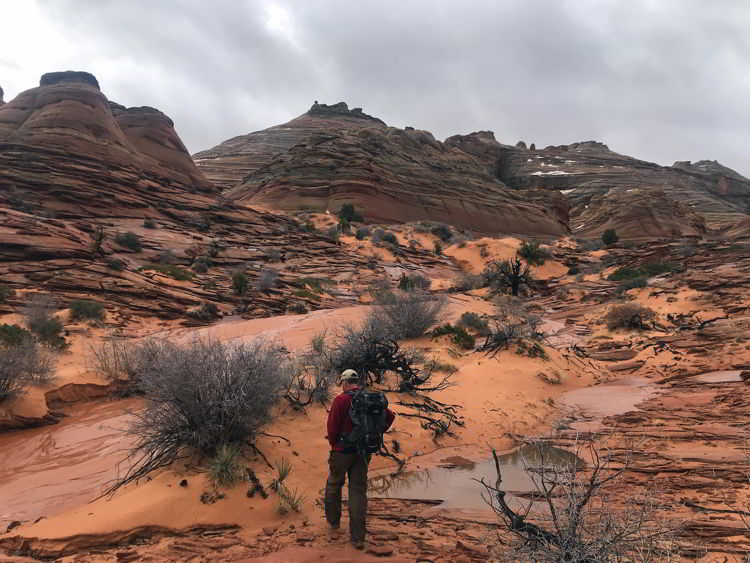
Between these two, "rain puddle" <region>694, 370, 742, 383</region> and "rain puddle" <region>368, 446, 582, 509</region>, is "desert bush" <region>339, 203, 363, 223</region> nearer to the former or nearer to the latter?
"rain puddle" <region>694, 370, 742, 383</region>

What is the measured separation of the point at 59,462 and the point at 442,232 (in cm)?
4128

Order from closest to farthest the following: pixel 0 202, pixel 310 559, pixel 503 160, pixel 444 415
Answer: pixel 310 559, pixel 444 415, pixel 0 202, pixel 503 160

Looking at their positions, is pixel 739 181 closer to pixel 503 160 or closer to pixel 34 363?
pixel 503 160

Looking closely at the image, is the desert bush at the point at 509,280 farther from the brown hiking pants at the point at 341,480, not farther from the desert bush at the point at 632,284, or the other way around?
the brown hiking pants at the point at 341,480

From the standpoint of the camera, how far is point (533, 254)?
1382 inches

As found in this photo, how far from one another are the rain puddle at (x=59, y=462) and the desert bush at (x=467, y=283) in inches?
865

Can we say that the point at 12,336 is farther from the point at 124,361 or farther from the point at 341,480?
the point at 341,480

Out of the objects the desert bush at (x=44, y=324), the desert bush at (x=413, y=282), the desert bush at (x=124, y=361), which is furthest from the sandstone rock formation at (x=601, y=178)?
the desert bush at (x=44, y=324)

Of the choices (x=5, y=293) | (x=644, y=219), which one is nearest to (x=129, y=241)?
(x=5, y=293)

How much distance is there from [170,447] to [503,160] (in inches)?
3919

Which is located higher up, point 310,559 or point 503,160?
point 503,160

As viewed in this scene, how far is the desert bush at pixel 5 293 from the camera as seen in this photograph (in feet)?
43.5

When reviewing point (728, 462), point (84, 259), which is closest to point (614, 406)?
point (728, 462)

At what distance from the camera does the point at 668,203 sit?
172 ft
